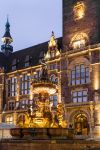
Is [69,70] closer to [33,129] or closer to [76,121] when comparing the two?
[76,121]

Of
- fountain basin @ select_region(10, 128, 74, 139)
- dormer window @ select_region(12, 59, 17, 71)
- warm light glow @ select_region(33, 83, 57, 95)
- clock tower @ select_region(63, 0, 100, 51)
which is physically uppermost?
clock tower @ select_region(63, 0, 100, 51)

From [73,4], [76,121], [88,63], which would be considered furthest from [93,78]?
[73,4]

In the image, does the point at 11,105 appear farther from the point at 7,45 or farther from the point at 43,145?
the point at 43,145

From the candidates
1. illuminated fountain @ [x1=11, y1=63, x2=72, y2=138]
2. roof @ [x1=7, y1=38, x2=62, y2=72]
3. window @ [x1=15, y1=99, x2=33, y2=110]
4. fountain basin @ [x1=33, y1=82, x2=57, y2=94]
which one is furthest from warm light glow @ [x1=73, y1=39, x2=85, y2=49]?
fountain basin @ [x1=33, y1=82, x2=57, y2=94]

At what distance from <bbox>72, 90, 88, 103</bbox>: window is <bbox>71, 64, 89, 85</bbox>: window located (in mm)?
1612

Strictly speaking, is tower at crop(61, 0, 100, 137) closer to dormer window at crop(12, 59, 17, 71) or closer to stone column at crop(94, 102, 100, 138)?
stone column at crop(94, 102, 100, 138)

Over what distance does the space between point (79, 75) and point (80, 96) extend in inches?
136

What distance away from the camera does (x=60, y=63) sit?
2298 inches

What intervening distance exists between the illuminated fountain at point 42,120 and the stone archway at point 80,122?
23.8 m

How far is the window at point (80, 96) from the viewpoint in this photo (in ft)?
176

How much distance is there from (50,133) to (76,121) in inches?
1159

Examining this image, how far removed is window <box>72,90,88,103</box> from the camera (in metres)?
53.5

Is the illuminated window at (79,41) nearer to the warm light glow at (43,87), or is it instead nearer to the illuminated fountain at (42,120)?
the illuminated fountain at (42,120)

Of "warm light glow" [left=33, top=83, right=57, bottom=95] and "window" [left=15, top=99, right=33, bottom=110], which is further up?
"window" [left=15, top=99, right=33, bottom=110]
